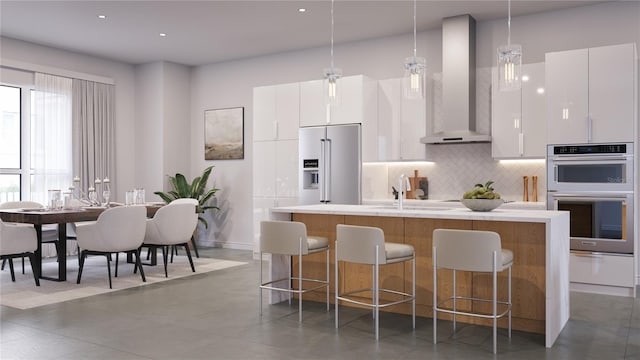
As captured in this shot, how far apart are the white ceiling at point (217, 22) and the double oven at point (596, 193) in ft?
5.78

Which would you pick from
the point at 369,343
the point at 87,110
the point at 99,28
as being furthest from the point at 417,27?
the point at 87,110

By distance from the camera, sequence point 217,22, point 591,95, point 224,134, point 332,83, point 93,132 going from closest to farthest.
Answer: point 332,83 < point 591,95 < point 217,22 < point 93,132 < point 224,134

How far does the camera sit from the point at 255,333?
12.7ft

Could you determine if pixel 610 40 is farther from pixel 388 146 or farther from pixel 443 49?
pixel 388 146

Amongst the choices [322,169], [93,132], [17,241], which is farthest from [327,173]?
[93,132]

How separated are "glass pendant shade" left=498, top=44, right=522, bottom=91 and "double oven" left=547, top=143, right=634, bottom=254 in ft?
6.58

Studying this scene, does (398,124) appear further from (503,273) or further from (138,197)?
(138,197)

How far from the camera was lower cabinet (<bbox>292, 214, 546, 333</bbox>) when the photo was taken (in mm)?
3893

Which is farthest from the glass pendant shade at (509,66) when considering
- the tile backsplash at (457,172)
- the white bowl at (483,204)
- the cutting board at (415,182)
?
the cutting board at (415,182)

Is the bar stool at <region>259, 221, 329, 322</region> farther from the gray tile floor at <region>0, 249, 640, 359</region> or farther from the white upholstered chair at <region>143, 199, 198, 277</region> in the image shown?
the white upholstered chair at <region>143, 199, 198, 277</region>

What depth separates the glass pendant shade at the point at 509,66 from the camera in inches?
151

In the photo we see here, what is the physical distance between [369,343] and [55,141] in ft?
20.2

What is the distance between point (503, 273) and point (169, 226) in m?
3.67

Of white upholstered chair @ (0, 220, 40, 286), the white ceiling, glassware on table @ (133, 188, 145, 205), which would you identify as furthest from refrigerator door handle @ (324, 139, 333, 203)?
white upholstered chair @ (0, 220, 40, 286)
